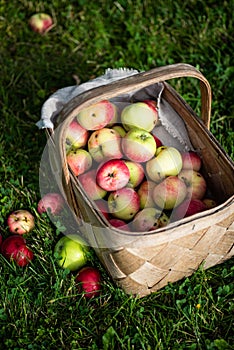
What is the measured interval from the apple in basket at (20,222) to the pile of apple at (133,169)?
340mm

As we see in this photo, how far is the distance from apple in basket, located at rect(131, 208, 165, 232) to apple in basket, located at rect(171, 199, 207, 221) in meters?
0.07

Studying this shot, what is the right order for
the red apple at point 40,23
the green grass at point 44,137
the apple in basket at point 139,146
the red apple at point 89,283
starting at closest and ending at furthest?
the green grass at point 44,137
the red apple at point 89,283
the apple in basket at point 139,146
the red apple at point 40,23

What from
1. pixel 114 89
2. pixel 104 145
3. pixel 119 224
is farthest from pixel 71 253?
pixel 114 89

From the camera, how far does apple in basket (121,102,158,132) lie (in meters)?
2.56

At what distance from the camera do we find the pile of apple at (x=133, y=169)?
7.71 ft

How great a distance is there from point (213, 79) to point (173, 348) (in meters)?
1.73

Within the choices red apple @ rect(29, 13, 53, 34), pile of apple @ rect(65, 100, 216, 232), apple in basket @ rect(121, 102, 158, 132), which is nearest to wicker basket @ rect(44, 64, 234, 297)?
pile of apple @ rect(65, 100, 216, 232)

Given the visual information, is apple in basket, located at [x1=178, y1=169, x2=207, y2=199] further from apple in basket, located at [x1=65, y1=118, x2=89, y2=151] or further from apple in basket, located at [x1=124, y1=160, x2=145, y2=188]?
apple in basket, located at [x1=65, y1=118, x2=89, y2=151]

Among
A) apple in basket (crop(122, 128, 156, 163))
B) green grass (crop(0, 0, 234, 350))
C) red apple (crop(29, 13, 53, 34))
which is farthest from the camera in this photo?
red apple (crop(29, 13, 53, 34))

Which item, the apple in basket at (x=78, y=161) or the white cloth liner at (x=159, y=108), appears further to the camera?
the white cloth liner at (x=159, y=108)

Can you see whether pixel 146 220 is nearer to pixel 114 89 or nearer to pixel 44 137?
pixel 114 89

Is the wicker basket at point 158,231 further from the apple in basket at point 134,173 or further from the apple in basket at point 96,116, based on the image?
the apple in basket at point 134,173

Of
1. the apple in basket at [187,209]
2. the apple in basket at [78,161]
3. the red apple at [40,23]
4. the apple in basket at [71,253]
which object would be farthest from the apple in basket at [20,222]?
the red apple at [40,23]

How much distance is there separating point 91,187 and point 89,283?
0.42 meters
